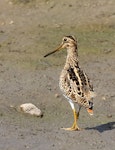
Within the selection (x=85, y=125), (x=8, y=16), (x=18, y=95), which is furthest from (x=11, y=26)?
(x=85, y=125)

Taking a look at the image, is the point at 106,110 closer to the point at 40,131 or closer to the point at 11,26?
the point at 40,131

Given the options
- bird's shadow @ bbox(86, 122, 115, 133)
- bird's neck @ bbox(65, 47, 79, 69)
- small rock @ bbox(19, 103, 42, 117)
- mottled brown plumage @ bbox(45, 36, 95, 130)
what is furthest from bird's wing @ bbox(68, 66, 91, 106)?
small rock @ bbox(19, 103, 42, 117)

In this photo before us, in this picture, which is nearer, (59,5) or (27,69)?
(27,69)

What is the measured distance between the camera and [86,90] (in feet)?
38.1

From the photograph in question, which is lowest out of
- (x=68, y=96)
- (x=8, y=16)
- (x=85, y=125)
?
(x=8, y=16)

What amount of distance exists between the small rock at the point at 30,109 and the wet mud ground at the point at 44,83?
4.7 inches

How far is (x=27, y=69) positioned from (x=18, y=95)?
1856mm

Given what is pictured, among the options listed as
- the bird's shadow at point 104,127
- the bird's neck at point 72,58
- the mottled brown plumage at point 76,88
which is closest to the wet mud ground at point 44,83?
the bird's shadow at point 104,127

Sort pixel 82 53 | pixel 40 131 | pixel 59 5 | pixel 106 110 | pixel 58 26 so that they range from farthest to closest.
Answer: pixel 59 5 < pixel 58 26 < pixel 82 53 < pixel 106 110 < pixel 40 131

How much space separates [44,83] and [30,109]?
197 cm

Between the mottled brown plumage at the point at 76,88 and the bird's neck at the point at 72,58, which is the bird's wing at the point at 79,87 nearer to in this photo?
the mottled brown plumage at the point at 76,88

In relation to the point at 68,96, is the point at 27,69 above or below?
below

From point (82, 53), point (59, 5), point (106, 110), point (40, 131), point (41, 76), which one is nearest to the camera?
point (40, 131)

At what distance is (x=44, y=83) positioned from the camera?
14.7 meters
